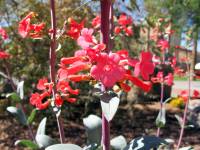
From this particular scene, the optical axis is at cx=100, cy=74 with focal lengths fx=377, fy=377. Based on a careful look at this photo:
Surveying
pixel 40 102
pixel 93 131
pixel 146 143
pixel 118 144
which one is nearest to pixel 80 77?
pixel 146 143

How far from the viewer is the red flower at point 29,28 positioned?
1.40m

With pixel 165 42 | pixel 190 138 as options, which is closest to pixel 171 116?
pixel 190 138

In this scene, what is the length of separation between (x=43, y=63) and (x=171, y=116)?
2970mm

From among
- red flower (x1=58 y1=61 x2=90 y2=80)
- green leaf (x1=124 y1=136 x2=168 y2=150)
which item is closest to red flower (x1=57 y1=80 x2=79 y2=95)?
green leaf (x1=124 y1=136 x2=168 y2=150)

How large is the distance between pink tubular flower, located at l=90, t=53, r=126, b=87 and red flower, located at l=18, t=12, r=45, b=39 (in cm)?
53

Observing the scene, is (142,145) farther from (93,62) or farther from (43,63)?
(43,63)

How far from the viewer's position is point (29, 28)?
1430mm

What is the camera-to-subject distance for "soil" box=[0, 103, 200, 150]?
5.69 m

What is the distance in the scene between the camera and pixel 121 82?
1065 millimetres

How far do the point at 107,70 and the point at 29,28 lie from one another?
0.62 meters

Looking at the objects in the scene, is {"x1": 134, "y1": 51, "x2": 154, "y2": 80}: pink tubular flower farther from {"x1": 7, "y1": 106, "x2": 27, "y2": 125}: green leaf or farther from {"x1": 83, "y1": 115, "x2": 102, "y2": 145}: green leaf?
{"x1": 7, "y1": 106, "x2": 27, "y2": 125}: green leaf

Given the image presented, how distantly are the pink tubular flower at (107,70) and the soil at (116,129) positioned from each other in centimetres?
442

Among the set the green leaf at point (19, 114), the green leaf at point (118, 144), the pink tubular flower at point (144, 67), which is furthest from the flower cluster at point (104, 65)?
the green leaf at point (19, 114)

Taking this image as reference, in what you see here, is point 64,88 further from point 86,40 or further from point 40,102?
point 86,40
